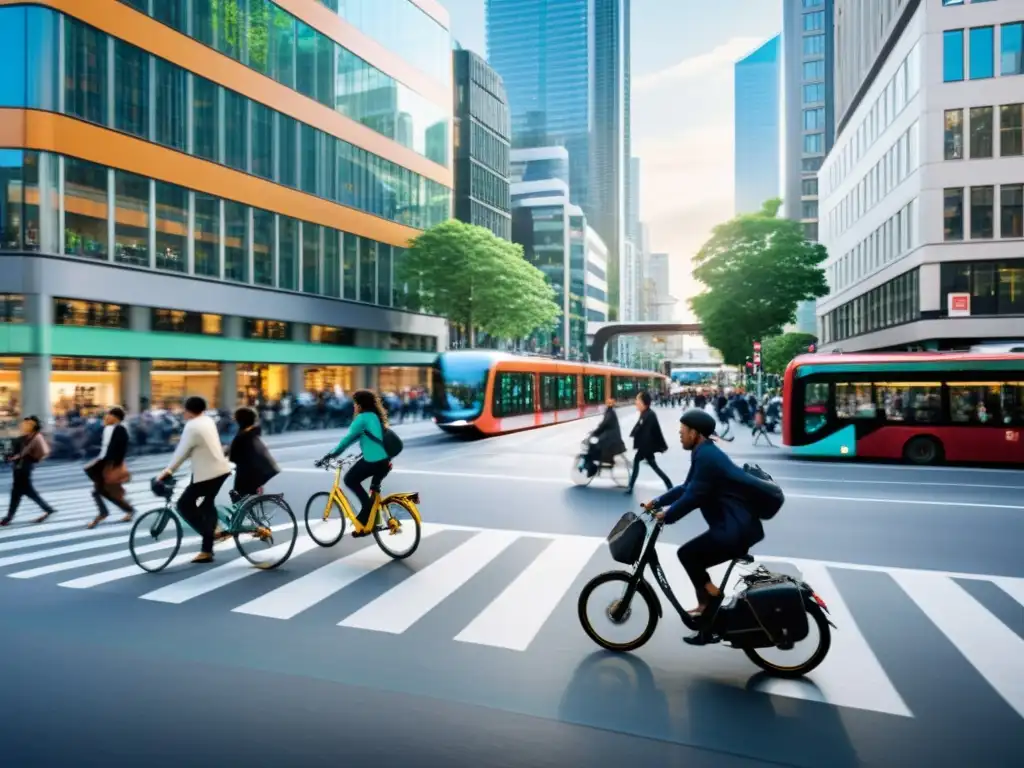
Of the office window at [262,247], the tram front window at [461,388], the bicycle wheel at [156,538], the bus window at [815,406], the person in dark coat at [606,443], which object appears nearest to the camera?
the bicycle wheel at [156,538]

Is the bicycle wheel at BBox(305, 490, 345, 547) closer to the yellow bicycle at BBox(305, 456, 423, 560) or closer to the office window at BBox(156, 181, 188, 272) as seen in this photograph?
the yellow bicycle at BBox(305, 456, 423, 560)

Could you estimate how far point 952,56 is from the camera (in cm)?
3547

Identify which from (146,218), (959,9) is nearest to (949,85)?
(959,9)

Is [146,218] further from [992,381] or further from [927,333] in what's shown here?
[927,333]

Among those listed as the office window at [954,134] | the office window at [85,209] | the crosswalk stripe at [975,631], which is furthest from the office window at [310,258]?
the crosswalk stripe at [975,631]

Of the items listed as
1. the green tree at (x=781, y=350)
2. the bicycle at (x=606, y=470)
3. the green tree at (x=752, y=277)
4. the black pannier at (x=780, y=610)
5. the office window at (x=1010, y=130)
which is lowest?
the bicycle at (x=606, y=470)

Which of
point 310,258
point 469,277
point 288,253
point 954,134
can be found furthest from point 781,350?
point 288,253

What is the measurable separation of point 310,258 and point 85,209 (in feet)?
46.4

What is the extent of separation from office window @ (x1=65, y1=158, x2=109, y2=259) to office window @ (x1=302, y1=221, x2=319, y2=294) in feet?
41.3

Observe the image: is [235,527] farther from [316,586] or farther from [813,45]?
[813,45]

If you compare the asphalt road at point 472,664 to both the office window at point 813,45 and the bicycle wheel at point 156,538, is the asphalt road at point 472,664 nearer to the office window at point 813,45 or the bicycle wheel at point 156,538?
the bicycle wheel at point 156,538

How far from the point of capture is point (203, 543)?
871cm

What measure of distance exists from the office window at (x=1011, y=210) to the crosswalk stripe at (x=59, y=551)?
37.4 meters

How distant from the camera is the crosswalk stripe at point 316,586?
6988 mm
